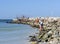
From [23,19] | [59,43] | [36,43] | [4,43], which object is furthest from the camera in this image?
[23,19]

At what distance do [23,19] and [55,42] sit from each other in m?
55.2

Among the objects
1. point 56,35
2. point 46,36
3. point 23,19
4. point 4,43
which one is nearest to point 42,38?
point 46,36

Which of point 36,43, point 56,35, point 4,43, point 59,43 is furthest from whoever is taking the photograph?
point 4,43

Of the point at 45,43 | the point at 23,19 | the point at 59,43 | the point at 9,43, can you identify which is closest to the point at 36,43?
the point at 45,43

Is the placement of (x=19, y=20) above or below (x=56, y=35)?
below

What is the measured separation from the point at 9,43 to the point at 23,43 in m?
1.21

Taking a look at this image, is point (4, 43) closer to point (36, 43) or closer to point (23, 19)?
point (36, 43)

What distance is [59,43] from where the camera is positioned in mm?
14844

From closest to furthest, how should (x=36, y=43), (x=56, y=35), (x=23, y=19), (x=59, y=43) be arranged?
(x=59, y=43) → (x=36, y=43) → (x=56, y=35) → (x=23, y=19)

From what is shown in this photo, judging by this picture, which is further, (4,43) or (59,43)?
(4,43)

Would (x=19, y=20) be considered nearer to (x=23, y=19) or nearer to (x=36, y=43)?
(x=23, y=19)

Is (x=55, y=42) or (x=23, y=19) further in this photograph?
(x=23, y=19)

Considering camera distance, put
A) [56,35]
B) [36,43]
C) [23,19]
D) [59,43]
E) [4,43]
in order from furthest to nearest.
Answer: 1. [23,19]
2. [4,43]
3. [56,35]
4. [36,43]
5. [59,43]

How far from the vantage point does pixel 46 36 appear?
18766mm
